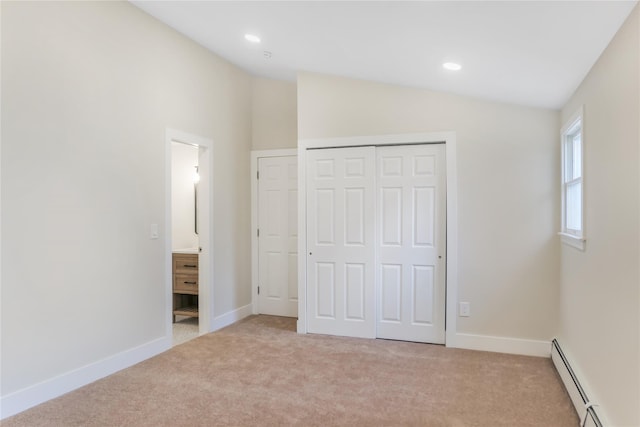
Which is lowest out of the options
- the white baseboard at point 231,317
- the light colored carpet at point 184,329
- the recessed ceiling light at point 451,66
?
the light colored carpet at point 184,329

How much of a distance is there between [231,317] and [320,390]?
2074mm

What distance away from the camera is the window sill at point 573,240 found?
8.49ft

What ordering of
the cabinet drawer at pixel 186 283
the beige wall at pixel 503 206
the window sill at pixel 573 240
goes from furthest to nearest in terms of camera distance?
the cabinet drawer at pixel 186 283 < the beige wall at pixel 503 206 < the window sill at pixel 573 240

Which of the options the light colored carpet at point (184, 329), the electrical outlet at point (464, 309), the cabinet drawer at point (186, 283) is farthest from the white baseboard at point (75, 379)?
the electrical outlet at point (464, 309)

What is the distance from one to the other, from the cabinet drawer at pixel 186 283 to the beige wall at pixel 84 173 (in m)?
0.85

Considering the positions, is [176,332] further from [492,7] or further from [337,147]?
[492,7]

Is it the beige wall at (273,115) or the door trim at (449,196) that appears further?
the beige wall at (273,115)

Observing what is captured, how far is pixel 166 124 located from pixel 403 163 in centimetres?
228

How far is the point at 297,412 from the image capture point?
8.18 feet

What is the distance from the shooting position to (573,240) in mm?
2840

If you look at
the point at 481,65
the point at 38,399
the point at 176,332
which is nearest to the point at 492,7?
the point at 481,65

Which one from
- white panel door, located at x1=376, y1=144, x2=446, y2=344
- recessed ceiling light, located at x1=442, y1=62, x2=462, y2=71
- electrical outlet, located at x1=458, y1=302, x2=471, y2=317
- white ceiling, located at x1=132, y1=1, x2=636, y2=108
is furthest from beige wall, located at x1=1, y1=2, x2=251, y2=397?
electrical outlet, located at x1=458, y1=302, x2=471, y2=317

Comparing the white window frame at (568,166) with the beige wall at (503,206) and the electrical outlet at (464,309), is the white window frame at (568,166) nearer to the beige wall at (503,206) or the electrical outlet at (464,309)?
the beige wall at (503,206)

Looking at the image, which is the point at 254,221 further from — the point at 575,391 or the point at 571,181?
the point at 575,391
